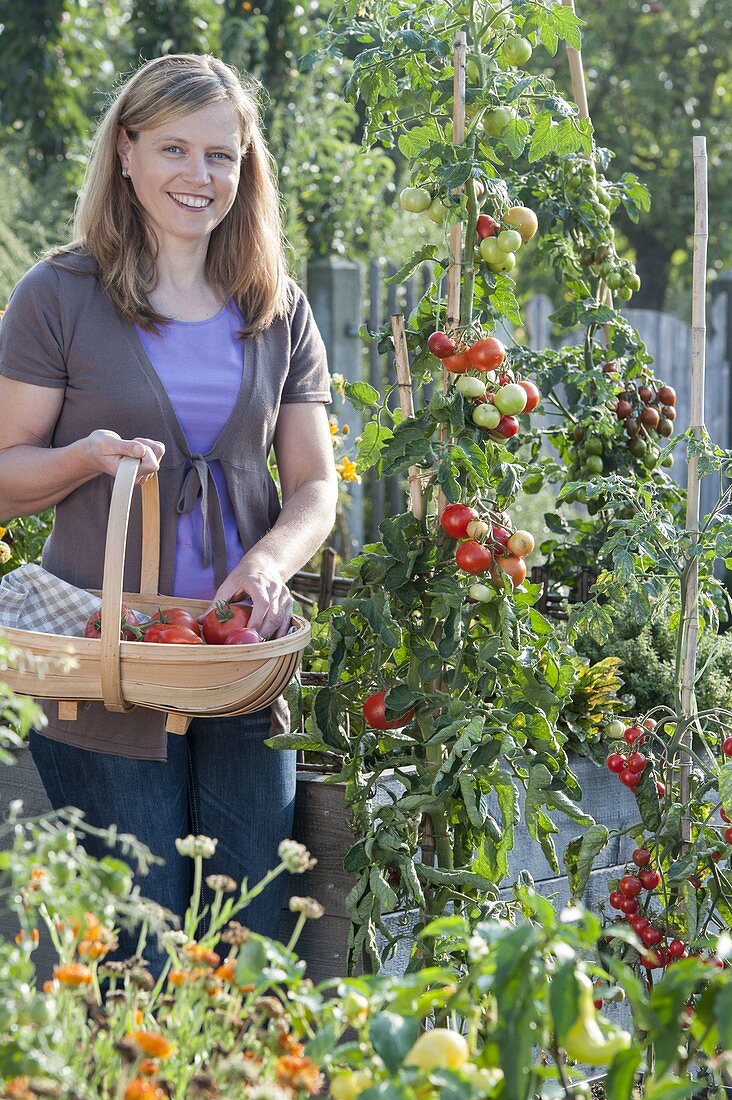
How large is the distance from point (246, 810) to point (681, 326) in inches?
235

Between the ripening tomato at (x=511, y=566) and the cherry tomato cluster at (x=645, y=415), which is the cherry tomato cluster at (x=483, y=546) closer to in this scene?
the ripening tomato at (x=511, y=566)

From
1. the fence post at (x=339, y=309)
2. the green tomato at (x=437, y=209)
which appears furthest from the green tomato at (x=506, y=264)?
the fence post at (x=339, y=309)

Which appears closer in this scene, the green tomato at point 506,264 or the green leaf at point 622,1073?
the green leaf at point 622,1073

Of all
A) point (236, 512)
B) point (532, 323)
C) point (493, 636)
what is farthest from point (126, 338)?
point (532, 323)

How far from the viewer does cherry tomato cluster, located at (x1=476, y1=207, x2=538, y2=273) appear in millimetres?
1893

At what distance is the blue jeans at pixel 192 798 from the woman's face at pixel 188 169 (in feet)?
2.36

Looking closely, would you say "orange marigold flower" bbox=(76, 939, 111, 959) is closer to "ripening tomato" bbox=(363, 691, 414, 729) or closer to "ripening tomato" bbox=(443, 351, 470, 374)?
"ripening tomato" bbox=(363, 691, 414, 729)

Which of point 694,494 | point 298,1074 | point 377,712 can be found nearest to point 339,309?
point 694,494

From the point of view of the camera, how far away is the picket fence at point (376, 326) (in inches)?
213

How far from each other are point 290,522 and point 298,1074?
1.08m

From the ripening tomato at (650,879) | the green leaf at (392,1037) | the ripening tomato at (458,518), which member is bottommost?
the ripening tomato at (650,879)

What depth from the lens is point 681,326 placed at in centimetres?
732

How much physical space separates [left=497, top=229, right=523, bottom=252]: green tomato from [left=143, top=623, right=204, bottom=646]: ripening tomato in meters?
0.71

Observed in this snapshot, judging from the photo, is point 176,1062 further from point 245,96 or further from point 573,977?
point 245,96
